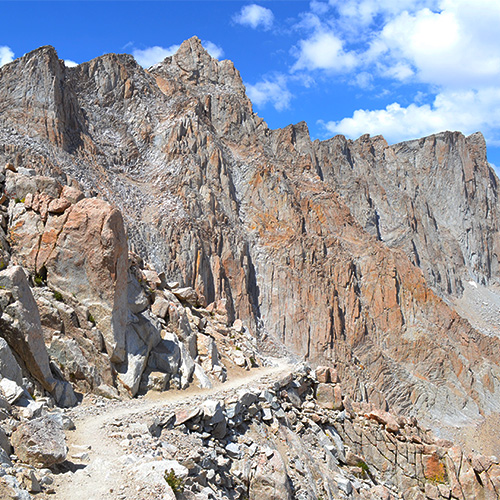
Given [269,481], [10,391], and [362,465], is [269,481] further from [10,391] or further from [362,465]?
[362,465]

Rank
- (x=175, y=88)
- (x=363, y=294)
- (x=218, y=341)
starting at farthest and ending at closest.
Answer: (x=363, y=294)
(x=175, y=88)
(x=218, y=341)

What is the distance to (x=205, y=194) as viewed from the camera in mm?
53719

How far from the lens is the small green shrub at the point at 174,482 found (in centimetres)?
841

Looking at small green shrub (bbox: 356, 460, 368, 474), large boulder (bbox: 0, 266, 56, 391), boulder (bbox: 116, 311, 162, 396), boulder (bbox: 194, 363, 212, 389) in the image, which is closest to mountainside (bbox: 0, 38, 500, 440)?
boulder (bbox: 194, 363, 212, 389)

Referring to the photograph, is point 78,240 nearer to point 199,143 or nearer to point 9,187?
point 9,187

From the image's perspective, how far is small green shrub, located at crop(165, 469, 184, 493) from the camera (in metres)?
8.41

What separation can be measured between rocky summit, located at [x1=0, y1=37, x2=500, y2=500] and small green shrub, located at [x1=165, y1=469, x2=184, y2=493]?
15 centimetres

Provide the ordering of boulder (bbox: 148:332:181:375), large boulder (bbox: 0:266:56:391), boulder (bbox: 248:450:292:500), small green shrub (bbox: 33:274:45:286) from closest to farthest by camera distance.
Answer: large boulder (bbox: 0:266:56:391) → boulder (bbox: 248:450:292:500) → small green shrub (bbox: 33:274:45:286) → boulder (bbox: 148:332:181:375)

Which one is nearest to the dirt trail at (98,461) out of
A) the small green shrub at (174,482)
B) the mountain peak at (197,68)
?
the small green shrub at (174,482)

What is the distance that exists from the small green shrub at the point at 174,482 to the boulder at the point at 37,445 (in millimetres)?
1690

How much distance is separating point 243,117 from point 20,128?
32.9 meters

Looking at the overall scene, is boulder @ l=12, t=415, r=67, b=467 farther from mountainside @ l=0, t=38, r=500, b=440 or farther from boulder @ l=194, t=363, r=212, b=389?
mountainside @ l=0, t=38, r=500, b=440

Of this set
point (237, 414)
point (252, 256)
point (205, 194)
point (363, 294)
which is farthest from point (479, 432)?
point (237, 414)

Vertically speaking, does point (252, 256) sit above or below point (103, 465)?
above
